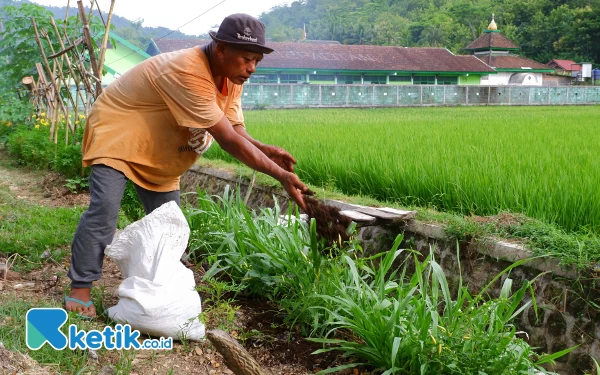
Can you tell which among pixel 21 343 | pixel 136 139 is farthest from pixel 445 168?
pixel 21 343

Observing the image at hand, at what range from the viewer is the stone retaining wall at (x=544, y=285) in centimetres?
293

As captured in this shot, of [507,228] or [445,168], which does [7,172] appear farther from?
[507,228]

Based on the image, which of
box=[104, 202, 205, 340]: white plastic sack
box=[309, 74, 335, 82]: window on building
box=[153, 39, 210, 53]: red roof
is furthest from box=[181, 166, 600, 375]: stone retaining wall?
box=[309, 74, 335, 82]: window on building

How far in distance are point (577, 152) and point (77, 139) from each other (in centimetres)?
528

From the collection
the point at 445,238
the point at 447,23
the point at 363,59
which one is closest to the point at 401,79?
the point at 363,59

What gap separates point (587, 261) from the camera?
2.95 m

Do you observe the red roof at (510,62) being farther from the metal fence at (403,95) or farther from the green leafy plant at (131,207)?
the green leafy plant at (131,207)

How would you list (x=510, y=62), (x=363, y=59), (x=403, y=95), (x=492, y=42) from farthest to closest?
(x=510, y=62) → (x=492, y=42) → (x=363, y=59) → (x=403, y=95)

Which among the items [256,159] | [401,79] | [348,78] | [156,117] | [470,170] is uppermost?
[156,117]

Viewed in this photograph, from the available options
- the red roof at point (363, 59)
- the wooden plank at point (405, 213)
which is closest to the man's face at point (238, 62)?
the wooden plank at point (405, 213)

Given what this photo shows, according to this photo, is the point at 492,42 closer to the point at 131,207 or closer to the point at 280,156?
the point at 131,207

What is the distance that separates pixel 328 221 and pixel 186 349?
0.77 m

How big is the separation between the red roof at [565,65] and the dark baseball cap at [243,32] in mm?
38755

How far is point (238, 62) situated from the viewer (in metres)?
2.75
